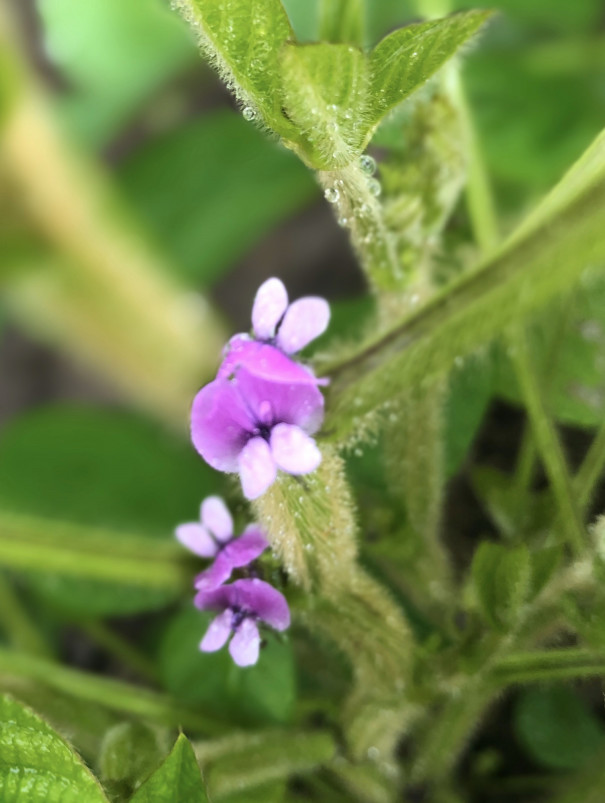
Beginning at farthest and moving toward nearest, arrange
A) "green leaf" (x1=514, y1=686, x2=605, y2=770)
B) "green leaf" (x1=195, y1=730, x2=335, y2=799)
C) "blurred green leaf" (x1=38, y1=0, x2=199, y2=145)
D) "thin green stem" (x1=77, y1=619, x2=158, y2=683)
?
"blurred green leaf" (x1=38, y1=0, x2=199, y2=145) → "thin green stem" (x1=77, y1=619, x2=158, y2=683) → "green leaf" (x1=514, y1=686, x2=605, y2=770) → "green leaf" (x1=195, y1=730, x2=335, y2=799)

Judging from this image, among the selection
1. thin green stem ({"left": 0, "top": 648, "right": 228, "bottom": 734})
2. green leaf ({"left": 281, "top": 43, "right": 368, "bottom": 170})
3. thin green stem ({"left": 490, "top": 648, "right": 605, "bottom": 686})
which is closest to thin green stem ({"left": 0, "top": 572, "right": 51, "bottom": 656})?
thin green stem ({"left": 0, "top": 648, "right": 228, "bottom": 734})

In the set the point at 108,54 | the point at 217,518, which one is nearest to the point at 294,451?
the point at 217,518

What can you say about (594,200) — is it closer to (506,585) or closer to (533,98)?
(506,585)

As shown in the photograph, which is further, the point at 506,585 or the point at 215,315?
the point at 215,315

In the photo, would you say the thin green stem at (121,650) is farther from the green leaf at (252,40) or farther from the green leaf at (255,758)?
the green leaf at (252,40)

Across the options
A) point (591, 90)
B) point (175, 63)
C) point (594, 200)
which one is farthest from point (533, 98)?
point (594, 200)

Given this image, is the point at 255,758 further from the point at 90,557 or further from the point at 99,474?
the point at 99,474

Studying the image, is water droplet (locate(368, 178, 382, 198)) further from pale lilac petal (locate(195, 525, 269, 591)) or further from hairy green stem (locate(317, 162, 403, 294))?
pale lilac petal (locate(195, 525, 269, 591))
